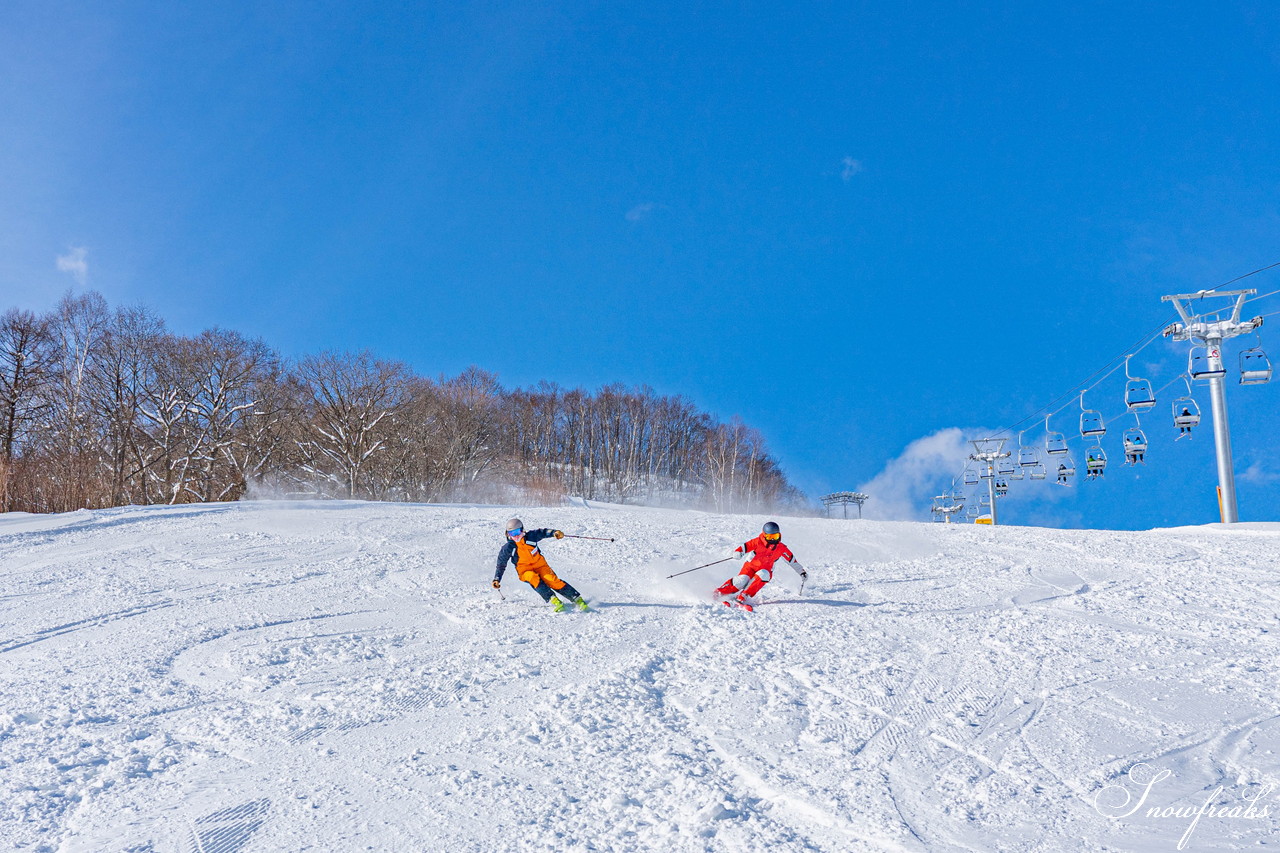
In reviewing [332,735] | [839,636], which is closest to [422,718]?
[332,735]

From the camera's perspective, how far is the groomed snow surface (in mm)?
3752

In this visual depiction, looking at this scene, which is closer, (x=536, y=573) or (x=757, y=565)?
(x=536, y=573)

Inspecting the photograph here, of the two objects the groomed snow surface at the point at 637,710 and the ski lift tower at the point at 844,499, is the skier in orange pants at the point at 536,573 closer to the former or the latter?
the groomed snow surface at the point at 637,710

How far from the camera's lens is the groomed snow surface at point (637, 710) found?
3.75m

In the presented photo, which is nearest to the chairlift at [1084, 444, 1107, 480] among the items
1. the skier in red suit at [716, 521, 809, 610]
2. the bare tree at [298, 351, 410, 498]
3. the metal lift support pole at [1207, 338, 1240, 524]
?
the metal lift support pole at [1207, 338, 1240, 524]

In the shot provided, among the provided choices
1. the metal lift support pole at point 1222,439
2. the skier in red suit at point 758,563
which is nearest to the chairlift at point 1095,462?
the metal lift support pole at point 1222,439

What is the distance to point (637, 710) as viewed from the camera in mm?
5410

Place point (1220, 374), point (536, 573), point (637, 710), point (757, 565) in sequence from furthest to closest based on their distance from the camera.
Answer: point (1220, 374)
point (757, 565)
point (536, 573)
point (637, 710)

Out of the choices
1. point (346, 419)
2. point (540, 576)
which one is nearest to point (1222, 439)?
point (540, 576)

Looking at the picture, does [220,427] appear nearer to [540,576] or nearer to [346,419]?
[346,419]

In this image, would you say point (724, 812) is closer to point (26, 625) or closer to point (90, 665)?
point (90, 665)

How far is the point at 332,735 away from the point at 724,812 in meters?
3.03

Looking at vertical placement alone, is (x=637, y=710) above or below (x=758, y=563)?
below

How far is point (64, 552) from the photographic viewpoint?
1302 centimetres
